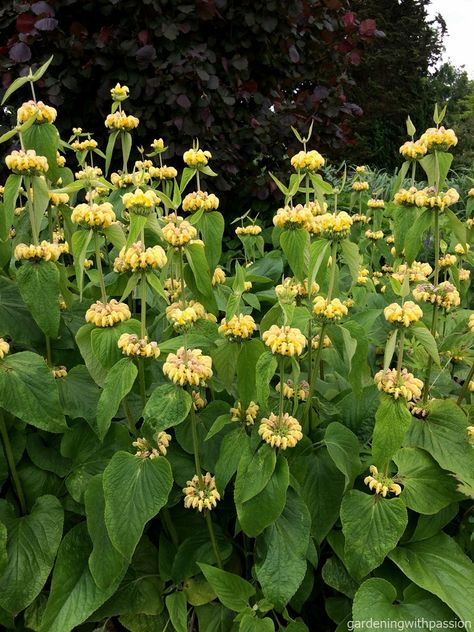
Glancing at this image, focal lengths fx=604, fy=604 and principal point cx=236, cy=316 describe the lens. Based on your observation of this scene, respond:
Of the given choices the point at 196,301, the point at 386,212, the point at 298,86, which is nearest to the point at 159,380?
the point at 196,301

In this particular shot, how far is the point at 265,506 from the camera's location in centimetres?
126

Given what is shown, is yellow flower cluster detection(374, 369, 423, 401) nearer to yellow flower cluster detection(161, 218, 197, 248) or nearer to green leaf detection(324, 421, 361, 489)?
green leaf detection(324, 421, 361, 489)

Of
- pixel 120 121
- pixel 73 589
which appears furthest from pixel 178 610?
pixel 120 121

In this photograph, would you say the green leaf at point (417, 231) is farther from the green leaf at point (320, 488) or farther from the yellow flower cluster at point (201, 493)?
the yellow flower cluster at point (201, 493)

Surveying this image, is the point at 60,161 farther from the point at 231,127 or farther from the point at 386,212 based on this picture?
the point at 386,212

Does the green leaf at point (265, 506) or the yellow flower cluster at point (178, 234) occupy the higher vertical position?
the yellow flower cluster at point (178, 234)

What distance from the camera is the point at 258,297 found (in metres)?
2.25

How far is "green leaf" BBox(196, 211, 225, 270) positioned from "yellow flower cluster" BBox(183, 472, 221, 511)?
1.85 feet

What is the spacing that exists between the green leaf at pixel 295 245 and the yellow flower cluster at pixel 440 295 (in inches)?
17.2

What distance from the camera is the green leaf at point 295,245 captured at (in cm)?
137

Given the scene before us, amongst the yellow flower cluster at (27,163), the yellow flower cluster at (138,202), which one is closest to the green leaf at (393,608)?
the yellow flower cluster at (138,202)

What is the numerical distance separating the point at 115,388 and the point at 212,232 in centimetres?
57

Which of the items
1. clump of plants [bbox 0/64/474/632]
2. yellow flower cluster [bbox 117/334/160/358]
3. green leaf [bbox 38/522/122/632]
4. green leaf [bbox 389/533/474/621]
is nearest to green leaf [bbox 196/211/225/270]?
clump of plants [bbox 0/64/474/632]

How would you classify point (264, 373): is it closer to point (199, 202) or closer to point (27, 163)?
point (199, 202)
